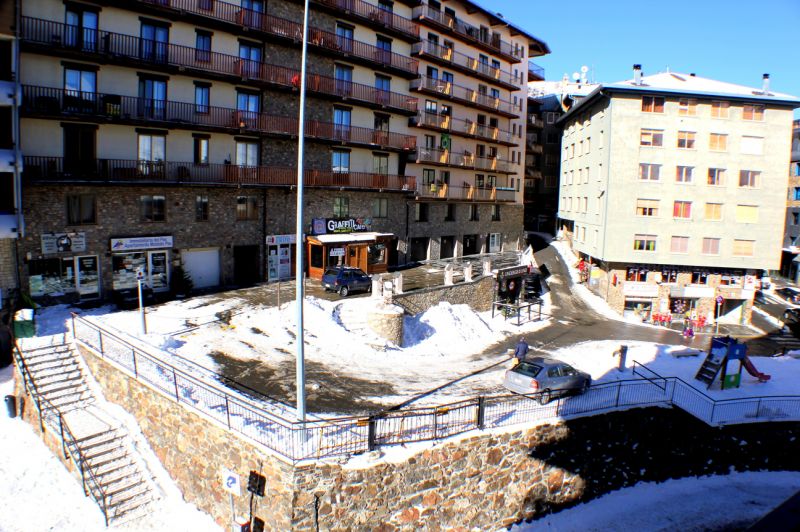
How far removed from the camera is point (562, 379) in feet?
63.9

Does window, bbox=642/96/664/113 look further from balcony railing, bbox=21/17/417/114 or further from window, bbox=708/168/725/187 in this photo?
balcony railing, bbox=21/17/417/114


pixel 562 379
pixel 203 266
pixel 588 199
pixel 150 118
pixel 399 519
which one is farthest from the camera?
pixel 588 199

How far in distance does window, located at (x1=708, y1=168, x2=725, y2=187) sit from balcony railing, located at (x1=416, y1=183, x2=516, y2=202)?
61.3 ft

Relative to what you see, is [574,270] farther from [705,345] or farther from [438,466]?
[438,466]

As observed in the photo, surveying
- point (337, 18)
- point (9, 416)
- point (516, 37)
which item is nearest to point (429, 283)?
point (337, 18)

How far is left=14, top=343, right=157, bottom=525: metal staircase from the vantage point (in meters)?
16.6

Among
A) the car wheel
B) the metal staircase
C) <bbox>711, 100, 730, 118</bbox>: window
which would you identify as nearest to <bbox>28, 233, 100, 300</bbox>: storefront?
the metal staircase

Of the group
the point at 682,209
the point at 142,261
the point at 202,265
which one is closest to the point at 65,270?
the point at 142,261

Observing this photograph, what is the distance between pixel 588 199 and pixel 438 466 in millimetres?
38811

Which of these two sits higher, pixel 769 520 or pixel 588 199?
pixel 588 199

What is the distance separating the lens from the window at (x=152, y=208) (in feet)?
94.6

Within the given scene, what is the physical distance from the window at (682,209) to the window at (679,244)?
1629mm

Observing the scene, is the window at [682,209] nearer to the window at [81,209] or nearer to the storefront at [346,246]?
the storefront at [346,246]

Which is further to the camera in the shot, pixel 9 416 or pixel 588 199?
pixel 588 199
